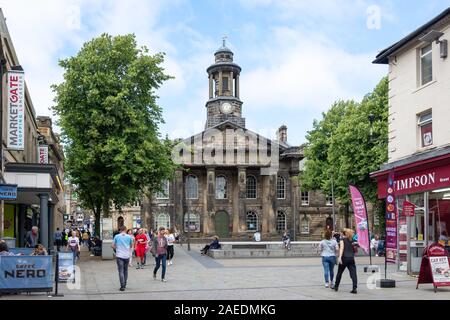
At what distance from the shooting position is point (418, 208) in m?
19.6

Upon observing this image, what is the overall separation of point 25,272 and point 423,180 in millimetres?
12040

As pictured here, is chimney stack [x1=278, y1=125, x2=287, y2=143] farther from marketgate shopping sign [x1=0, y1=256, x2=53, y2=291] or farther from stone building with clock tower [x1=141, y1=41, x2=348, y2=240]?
marketgate shopping sign [x1=0, y1=256, x2=53, y2=291]

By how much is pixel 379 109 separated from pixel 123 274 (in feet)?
90.2

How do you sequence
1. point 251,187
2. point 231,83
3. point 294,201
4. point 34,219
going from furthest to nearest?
point 231,83 < point 294,201 < point 251,187 < point 34,219

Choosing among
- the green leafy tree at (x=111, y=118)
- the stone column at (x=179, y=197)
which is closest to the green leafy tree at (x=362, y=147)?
the green leafy tree at (x=111, y=118)

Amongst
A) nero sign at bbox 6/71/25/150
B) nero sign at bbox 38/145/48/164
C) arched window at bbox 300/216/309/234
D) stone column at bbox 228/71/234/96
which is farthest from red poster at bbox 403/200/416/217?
stone column at bbox 228/71/234/96

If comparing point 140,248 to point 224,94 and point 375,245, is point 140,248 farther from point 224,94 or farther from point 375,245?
point 224,94

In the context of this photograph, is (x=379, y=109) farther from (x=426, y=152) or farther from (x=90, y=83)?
(x=426, y=152)

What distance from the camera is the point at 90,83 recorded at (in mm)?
32562

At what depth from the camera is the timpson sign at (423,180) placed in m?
17.7

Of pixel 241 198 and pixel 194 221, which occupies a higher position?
pixel 241 198

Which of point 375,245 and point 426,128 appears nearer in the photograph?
point 426,128

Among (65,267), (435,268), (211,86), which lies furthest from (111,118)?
(211,86)

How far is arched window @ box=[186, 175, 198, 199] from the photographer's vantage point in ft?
222
